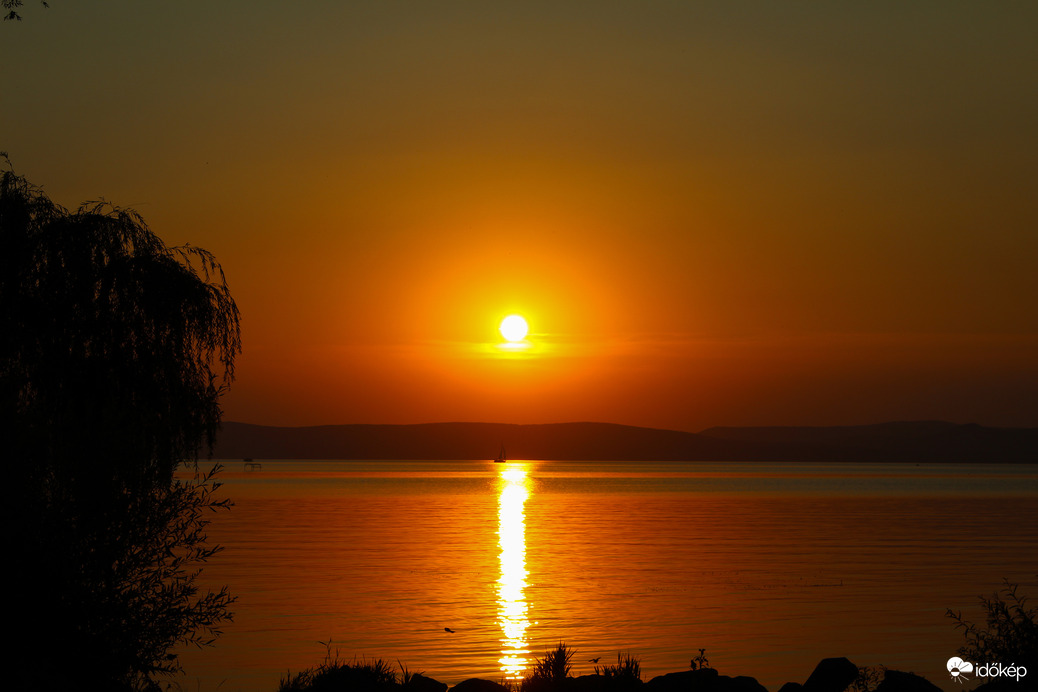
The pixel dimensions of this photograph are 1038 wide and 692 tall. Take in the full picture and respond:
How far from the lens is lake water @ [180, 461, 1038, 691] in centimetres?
2447

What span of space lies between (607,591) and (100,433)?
22819mm

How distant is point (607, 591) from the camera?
35406 millimetres

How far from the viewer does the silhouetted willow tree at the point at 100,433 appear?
1473 centimetres

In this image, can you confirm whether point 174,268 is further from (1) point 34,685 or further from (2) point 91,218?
(1) point 34,685

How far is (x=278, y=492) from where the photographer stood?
125 meters

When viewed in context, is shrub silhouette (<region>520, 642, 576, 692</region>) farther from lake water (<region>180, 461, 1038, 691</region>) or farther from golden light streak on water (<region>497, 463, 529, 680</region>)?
lake water (<region>180, 461, 1038, 691</region>)

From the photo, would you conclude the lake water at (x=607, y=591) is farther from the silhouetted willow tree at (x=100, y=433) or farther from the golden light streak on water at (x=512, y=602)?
the silhouetted willow tree at (x=100, y=433)

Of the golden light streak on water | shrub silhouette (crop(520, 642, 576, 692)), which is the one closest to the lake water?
the golden light streak on water

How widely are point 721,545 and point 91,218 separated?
38.9m

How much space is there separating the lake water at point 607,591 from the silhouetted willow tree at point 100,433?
15.6ft

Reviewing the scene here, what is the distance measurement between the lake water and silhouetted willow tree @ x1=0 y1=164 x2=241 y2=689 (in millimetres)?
4761

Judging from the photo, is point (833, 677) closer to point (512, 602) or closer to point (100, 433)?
point (100, 433)

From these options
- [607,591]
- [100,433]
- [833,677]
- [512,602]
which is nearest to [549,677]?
[833,677]

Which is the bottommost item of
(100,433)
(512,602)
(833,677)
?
(512,602)
